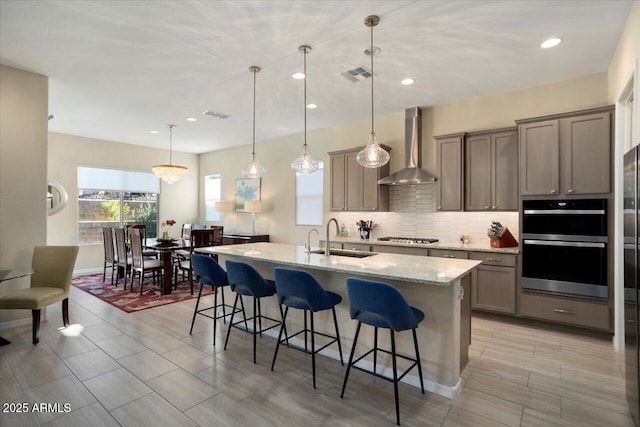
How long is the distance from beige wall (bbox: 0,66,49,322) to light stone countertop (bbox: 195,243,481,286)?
2.53 m

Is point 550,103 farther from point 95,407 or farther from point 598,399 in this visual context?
point 95,407

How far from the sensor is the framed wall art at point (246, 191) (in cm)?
774

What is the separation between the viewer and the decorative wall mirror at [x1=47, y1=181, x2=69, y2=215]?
6.22 meters

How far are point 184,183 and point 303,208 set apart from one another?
4.00 m

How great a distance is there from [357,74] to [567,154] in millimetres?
2544

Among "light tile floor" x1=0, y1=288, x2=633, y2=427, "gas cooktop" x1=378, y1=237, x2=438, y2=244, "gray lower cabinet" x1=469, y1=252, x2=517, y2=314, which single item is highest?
"gas cooktop" x1=378, y1=237, x2=438, y2=244

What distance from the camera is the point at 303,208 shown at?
269 inches

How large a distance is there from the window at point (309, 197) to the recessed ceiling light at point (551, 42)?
397cm

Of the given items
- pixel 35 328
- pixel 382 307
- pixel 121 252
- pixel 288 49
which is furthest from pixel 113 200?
pixel 382 307

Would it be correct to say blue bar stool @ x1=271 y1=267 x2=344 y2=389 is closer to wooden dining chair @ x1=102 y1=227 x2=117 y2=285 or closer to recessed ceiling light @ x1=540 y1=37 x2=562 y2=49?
recessed ceiling light @ x1=540 y1=37 x2=562 y2=49

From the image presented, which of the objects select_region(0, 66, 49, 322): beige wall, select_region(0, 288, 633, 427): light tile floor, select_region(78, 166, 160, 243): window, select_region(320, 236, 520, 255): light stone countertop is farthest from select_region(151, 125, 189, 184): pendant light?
select_region(320, 236, 520, 255): light stone countertop

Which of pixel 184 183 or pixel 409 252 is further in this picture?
pixel 184 183

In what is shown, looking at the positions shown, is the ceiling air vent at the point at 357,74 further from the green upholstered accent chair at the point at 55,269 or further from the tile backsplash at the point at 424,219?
the green upholstered accent chair at the point at 55,269

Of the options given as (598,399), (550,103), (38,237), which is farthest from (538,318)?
(38,237)
